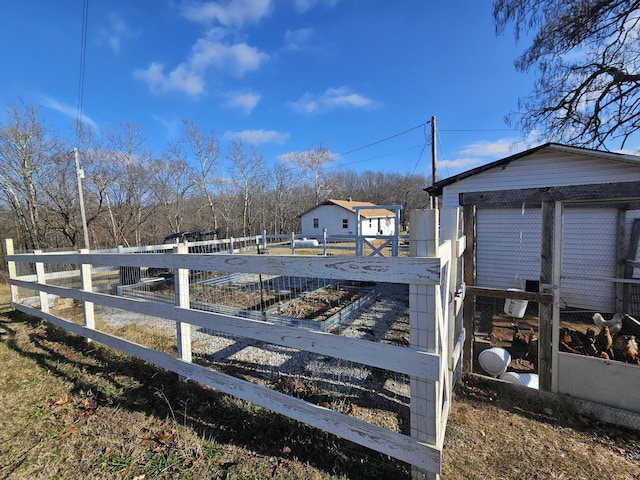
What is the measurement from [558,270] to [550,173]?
503 centimetres

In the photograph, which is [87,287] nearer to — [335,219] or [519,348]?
[519,348]

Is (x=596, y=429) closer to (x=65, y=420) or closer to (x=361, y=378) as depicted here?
(x=361, y=378)

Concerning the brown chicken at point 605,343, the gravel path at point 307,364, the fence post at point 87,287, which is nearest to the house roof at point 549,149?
the brown chicken at point 605,343

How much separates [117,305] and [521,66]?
11175 millimetres

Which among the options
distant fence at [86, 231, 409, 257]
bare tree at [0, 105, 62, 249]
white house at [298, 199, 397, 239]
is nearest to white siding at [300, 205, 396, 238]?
white house at [298, 199, 397, 239]

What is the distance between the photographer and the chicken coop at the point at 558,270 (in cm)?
271

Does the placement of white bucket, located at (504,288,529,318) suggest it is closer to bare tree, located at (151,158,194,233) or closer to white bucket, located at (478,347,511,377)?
white bucket, located at (478,347,511,377)

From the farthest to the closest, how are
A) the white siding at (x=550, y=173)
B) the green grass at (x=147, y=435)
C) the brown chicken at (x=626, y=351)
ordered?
the white siding at (x=550, y=173) → the brown chicken at (x=626, y=351) → the green grass at (x=147, y=435)

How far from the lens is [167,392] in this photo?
271cm

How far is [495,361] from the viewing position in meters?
3.24

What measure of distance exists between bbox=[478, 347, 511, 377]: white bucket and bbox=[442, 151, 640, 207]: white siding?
177 inches

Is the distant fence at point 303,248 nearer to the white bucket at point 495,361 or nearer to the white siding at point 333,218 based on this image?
the white bucket at point 495,361

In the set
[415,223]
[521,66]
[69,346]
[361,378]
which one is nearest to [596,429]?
[361,378]

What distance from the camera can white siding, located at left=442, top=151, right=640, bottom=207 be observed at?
5824 millimetres
